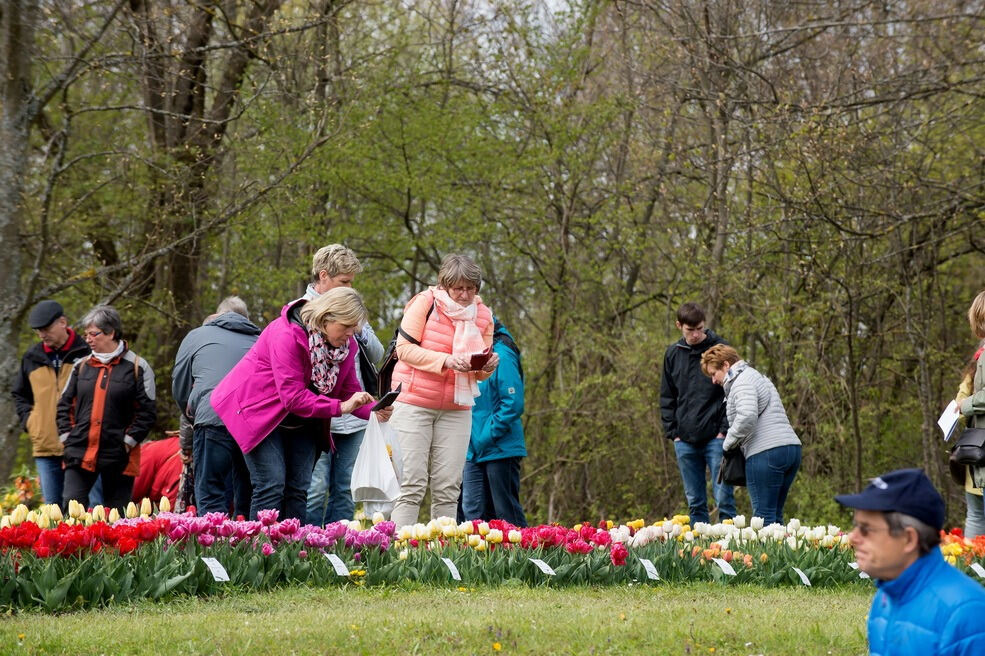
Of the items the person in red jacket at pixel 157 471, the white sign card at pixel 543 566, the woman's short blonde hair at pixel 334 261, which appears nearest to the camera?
the white sign card at pixel 543 566

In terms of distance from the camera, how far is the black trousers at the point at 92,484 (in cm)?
821

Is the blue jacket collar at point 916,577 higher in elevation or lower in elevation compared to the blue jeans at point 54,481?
higher

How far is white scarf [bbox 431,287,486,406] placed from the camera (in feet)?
24.4

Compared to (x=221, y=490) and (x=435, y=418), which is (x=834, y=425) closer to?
(x=435, y=418)

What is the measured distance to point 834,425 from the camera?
14.0 metres

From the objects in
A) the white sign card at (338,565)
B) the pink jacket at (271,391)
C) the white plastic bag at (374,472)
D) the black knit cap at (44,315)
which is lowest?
the white sign card at (338,565)

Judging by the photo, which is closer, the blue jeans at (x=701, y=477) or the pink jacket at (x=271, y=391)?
the pink jacket at (x=271, y=391)

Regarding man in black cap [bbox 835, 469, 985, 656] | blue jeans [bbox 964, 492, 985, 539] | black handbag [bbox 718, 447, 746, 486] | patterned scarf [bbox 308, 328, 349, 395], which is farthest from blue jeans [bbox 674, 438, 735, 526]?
man in black cap [bbox 835, 469, 985, 656]

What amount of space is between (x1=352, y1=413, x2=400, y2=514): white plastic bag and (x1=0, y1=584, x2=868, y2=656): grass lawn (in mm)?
879

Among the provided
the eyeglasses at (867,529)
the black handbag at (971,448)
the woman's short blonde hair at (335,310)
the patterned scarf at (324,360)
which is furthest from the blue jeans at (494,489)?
the eyeglasses at (867,529)

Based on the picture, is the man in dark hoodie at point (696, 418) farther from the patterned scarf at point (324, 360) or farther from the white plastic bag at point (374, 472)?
the patterned scarf at point (324, 360)

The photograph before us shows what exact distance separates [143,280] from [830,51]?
8.89 m

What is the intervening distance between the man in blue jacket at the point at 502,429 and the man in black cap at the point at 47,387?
313 cm

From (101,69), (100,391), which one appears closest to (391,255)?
(101,69)
